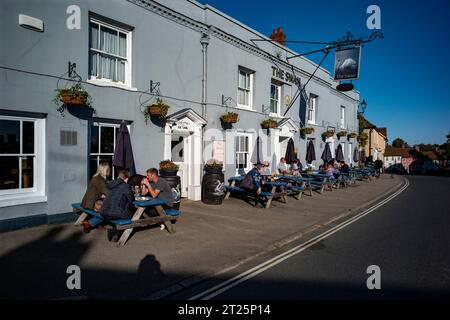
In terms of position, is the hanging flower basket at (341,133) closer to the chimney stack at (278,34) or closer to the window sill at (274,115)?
the window sill at (274,115)

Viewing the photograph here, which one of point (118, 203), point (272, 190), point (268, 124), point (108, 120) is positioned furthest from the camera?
point (268, 124)

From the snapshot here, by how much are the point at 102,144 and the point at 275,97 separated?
32.6ft

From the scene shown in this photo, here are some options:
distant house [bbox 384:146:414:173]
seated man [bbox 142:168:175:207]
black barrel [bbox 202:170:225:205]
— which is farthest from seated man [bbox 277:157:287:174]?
distant house [bbox 384:146:414:173]

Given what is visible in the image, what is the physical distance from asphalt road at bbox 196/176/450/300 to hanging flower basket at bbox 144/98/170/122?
5624mm

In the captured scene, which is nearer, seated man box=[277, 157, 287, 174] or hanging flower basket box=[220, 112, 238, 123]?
hanging flower basket box=[220, 112, 238, 123]

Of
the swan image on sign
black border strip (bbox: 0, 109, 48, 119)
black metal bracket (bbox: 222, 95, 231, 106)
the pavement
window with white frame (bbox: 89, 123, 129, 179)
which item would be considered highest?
the swan image on sign

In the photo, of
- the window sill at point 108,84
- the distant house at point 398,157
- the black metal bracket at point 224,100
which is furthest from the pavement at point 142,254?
the distant house at point 398,157

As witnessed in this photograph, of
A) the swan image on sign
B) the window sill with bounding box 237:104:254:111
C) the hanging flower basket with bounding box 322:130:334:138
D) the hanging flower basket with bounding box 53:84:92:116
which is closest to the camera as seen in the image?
the hanging flower basket with bounding box 53:84:92:116

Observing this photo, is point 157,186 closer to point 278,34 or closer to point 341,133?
point 278,34

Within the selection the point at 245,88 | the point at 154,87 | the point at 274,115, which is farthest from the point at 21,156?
the point at 274,115

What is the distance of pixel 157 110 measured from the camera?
9.26 meters

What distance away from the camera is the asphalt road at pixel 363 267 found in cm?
452

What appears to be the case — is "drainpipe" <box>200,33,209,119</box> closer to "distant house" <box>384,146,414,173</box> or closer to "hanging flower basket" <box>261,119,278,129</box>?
"hanging flower basket" <box>261,119,278,129</box>

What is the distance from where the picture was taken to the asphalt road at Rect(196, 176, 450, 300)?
452cm
